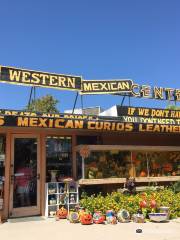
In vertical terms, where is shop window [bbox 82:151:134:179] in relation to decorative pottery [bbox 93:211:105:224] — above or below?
above

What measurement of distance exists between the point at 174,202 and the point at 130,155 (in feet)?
8.73

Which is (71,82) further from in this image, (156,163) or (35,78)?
(156,163)

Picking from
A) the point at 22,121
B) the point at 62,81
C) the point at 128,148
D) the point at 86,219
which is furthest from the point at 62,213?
the point at 62,81

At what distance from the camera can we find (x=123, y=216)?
1012cm

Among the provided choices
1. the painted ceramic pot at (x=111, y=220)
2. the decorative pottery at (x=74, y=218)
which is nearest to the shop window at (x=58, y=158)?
the decorative pottery at (x=74, y=218)

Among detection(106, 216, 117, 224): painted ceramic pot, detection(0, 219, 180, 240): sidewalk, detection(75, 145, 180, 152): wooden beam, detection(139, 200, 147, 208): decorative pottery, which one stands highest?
detection(75, 145, 180, 152): wooden beam

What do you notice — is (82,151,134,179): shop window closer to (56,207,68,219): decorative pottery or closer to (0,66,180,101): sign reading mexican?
(56,207,68,219): decorative pottery

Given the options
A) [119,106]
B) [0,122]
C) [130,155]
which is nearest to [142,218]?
[130,155]

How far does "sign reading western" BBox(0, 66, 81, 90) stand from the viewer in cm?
1358

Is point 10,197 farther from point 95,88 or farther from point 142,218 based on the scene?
point 95,88

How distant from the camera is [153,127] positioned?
12.8m

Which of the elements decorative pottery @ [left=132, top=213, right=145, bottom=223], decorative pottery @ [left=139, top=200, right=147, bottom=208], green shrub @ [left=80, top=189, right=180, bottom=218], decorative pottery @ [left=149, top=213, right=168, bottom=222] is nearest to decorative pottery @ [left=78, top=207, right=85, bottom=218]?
green shrub @ [left=80, top=189, right=180, bottom=218]

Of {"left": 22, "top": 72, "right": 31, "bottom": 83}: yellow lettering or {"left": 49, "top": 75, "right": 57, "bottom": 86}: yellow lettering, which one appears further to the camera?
{"left": 49, "top": 75, "right": 57, "bottom": 86}: yellow lettering

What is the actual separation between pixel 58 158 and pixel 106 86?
493cm
